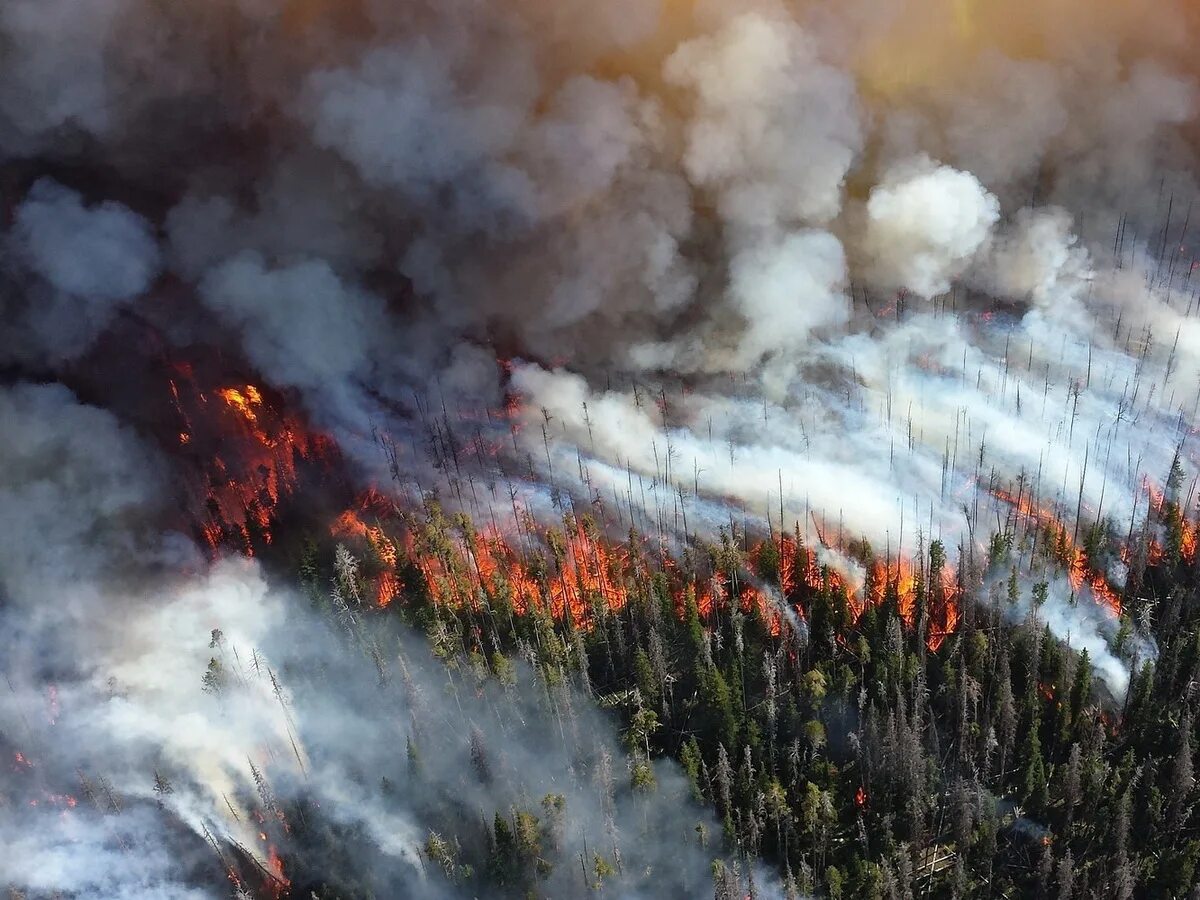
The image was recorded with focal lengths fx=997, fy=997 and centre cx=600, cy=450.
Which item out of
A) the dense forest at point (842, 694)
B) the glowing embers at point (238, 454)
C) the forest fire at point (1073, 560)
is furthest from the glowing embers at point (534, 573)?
the forest fire at point (1073, 560)

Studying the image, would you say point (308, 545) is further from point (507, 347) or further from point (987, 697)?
point (987, 697)

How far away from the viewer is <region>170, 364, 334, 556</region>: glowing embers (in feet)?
188

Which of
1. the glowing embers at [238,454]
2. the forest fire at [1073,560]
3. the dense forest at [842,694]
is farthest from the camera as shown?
the glowing embers at [238,454]

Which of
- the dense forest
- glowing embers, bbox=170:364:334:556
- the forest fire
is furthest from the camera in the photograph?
glowing embers, bbox=170:364:334:556

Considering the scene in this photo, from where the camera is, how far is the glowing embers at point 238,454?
57.2m

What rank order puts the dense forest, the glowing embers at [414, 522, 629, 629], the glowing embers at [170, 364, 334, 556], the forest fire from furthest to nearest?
the glowing embers at [170, 364, 334, 556], the glowing embers at [414, 522, 629, 629], the forest fire, the dense forest

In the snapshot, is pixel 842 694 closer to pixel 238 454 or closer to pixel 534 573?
pixel 534 573

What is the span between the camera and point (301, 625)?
161ft

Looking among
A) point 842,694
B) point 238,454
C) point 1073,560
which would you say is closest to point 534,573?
point 842,694

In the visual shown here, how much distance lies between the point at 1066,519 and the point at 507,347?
34355mm

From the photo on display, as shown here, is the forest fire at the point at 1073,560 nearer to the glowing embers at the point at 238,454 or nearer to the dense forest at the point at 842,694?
the dense forest at the point at 842,694

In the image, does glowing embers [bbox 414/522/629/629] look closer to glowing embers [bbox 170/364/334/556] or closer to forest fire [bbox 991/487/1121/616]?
glowing embers [bbox 170/364/334/556]

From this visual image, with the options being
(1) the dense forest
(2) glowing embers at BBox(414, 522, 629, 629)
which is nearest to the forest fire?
(1) the dense forest

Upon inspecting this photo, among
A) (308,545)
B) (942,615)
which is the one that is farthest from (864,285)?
(308,545)
